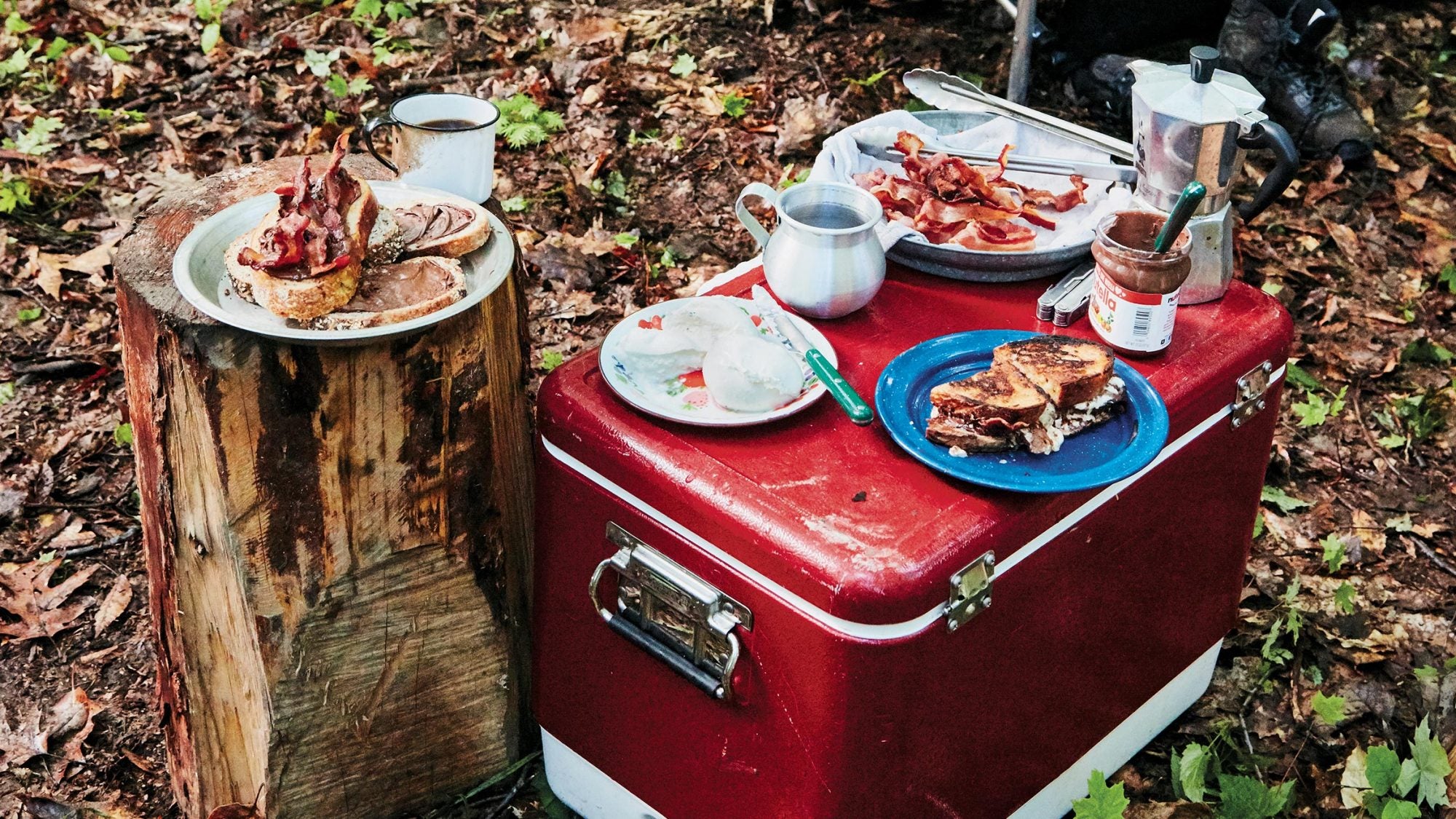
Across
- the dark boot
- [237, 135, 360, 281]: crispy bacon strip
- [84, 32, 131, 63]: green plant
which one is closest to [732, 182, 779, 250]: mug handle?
[237, 135, 360, 281]: crispy bacon strip

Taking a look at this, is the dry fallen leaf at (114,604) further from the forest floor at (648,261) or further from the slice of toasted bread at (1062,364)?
the slice of toasted bread at (1062,364)

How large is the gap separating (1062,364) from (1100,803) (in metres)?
0.87

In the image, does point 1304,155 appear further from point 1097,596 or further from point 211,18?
point 211,18

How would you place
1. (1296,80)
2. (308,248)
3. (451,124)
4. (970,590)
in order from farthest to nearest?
(1296,80), (451,124), (308,248), (970,590)

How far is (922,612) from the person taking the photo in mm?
2053

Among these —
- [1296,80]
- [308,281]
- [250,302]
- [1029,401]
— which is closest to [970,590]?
[1029,401]

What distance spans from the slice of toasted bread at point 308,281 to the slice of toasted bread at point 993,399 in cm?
101

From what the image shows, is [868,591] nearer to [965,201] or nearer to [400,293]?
[400,293]

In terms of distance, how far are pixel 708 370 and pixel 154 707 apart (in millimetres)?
1662

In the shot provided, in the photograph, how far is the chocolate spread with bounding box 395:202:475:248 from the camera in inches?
95.3

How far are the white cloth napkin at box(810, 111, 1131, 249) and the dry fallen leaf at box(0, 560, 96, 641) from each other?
82.1 inches

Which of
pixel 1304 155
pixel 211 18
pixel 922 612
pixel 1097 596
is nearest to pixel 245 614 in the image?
pixel 922 612

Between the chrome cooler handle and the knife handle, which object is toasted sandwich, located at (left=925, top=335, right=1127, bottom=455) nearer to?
the knife handle

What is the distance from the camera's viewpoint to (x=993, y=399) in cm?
219
